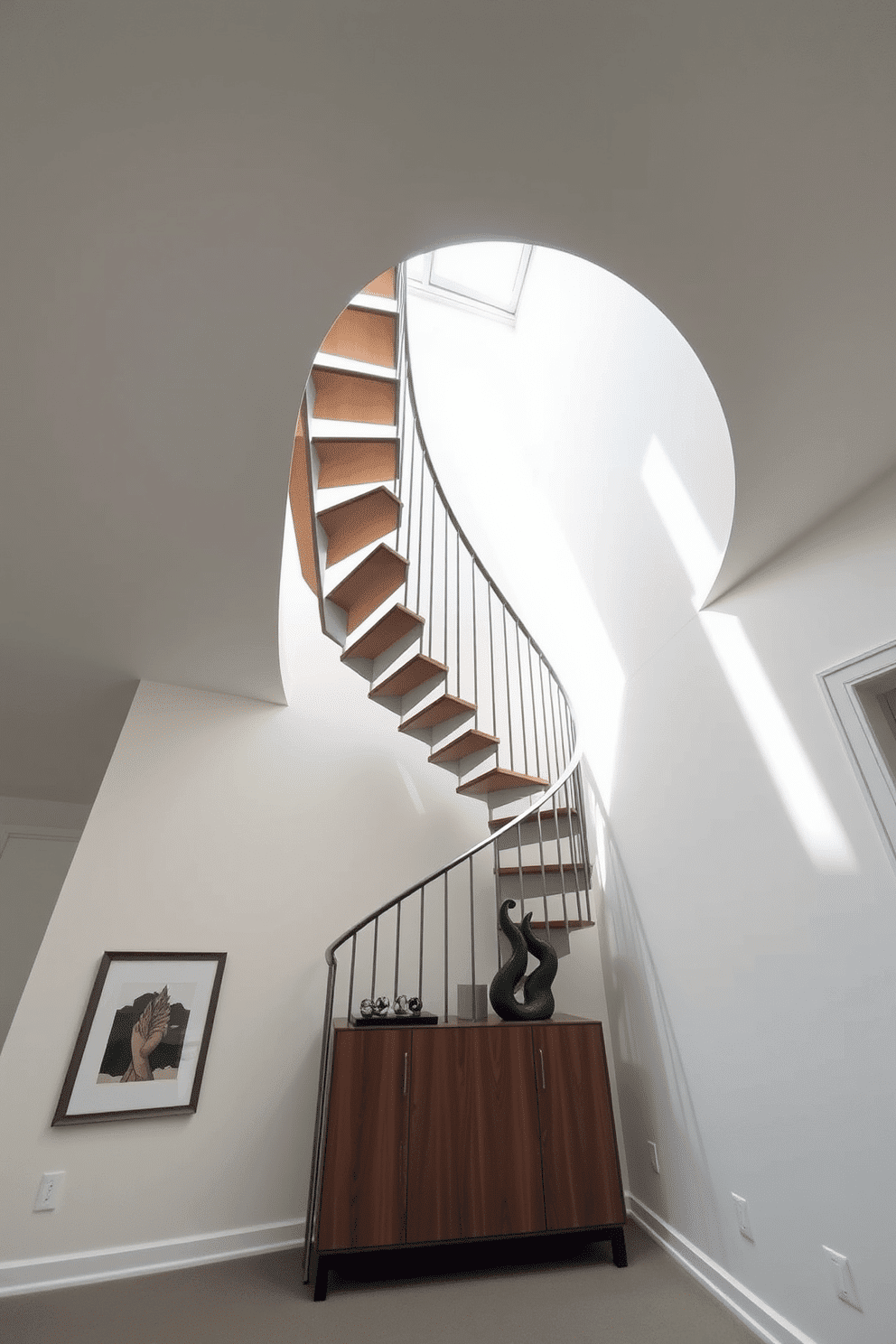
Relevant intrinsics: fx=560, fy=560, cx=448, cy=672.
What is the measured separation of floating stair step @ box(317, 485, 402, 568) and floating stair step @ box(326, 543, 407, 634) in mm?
126

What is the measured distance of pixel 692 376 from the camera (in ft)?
8.53

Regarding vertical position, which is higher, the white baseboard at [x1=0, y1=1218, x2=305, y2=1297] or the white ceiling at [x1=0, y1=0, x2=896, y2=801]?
the white ceiling at [x1=0, y1=0, x2=896, y2=801]

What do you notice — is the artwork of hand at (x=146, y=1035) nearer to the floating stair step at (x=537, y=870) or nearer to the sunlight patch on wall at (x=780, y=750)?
the floating stair step at (x=537, y=870)

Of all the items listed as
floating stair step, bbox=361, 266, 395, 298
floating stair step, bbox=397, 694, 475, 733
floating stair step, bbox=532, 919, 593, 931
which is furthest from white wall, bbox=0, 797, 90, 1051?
floating stair step, bbox=361, 266, 395, 298

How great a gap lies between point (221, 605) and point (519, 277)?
4.28 meters

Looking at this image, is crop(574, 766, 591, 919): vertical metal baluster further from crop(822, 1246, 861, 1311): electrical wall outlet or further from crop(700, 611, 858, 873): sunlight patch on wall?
crop(822, 1246, 861, 1311): electrical wall outlet

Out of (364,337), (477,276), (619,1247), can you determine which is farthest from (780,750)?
(477,276)

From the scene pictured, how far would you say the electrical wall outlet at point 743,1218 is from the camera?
2.04 metres

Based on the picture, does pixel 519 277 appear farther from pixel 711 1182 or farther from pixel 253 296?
pixel 711 1182

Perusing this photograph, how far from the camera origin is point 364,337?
Answer: 91.3 inches

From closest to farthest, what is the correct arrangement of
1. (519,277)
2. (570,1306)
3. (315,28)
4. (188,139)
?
(315,28)
(188,139)
(570,1306)
(519,277)

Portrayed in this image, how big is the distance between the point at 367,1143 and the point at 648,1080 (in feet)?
4.82

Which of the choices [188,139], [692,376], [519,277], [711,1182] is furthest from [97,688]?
[519,277]

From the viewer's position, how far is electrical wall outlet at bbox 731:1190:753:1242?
2.04m
